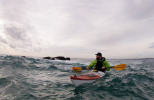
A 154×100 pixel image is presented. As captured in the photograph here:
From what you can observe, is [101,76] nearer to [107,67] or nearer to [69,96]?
[107,67]

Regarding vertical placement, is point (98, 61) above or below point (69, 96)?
above

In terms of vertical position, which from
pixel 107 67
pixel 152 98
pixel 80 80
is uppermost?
pixel 107 67

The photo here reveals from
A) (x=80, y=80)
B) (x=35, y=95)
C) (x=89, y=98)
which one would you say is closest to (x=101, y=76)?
(x=80, y=80)

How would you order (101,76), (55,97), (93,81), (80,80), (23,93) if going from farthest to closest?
(101,76) < (93,81) < (80,80) < (23,93) < (55,97)

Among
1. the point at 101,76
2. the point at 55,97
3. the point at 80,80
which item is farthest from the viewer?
the point at 101,76

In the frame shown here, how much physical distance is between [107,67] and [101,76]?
3.35 feet

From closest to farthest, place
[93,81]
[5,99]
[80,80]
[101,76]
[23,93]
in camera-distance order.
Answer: [5,99] → [23,93] → [80,80] → [93,81] → [101,76]

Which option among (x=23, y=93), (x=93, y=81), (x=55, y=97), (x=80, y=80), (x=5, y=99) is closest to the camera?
(x=5, y=99)

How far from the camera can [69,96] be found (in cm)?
497

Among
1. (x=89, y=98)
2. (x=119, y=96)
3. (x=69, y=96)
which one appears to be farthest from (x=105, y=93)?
(x=69, y=96)

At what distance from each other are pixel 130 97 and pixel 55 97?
370 centimetres

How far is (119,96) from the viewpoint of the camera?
5.09 metres

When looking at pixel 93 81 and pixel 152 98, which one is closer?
pixel 152 98

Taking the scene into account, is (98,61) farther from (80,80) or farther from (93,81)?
(80,80)
